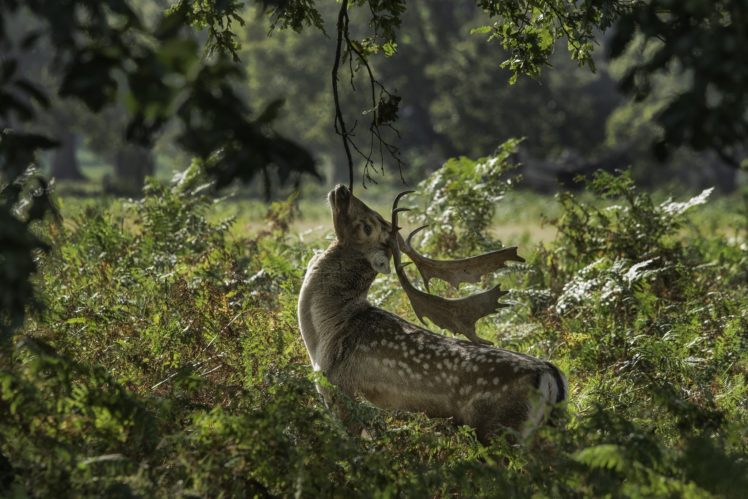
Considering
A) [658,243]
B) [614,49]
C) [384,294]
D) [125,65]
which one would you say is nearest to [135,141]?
[125,65]

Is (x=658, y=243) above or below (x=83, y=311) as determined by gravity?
above

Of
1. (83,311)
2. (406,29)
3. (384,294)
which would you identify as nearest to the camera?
(83,311)

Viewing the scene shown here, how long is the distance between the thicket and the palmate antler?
100 cm

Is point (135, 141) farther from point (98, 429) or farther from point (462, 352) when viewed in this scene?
point (462, 352)

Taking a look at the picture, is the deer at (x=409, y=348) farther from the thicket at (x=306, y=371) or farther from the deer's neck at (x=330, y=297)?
the thicket at (x=306, y=371)

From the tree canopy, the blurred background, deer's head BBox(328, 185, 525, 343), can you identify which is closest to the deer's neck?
deer's head BBox(328, 185, 525, 343)

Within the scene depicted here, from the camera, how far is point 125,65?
161 inches

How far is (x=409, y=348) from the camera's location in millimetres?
6465

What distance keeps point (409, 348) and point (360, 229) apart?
1.28 metres

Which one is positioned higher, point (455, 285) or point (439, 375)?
point (455, 285)

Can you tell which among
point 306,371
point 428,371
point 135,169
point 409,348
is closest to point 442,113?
point 135,169

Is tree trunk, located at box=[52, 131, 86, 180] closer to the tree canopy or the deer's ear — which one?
the deer's ear

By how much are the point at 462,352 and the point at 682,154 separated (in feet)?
152

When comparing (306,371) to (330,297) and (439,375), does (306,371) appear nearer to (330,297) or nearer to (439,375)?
(439,375)
